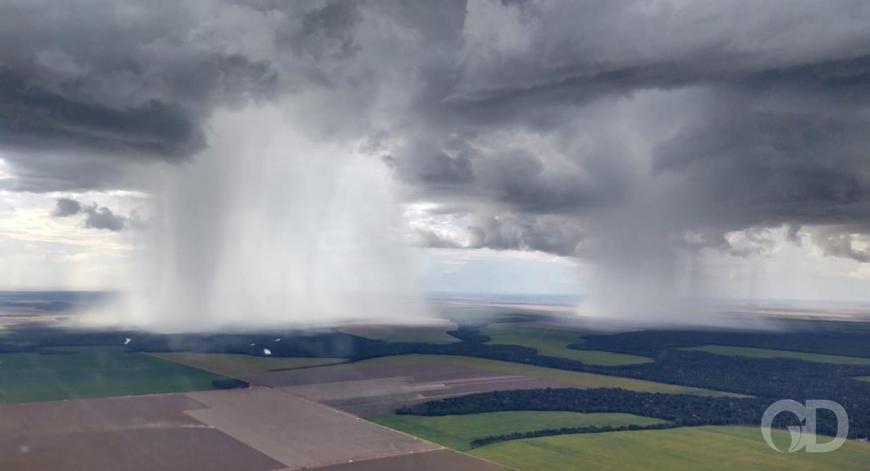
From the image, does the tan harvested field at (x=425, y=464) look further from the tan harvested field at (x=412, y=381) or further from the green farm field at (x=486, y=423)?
the tan harvested field at (x=412, y=381)

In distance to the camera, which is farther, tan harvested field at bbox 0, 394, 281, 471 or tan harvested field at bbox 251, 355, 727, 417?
tan harvested field at bbox 251, 355, 727, 417

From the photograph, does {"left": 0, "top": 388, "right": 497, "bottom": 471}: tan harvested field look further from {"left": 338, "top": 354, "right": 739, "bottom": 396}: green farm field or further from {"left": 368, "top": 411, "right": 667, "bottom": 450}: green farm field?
{"left": 338, "top": 354, "right": 739, "bottom": 396}: green farm field

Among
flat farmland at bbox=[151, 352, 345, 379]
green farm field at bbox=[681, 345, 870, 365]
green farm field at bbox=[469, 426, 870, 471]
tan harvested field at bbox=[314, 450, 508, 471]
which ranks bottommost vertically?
green farm field at bbox=[469, 426, 870, 471]

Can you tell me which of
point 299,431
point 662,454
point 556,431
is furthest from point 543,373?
point 299,431

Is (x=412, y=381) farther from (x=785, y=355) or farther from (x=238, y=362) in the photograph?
(x=785, y=355)

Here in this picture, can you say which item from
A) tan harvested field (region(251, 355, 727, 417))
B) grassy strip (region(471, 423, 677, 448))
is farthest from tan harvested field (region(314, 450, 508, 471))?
tan harvested field (region(251, 355, 727, 417))

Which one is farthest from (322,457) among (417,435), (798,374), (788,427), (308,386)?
(798,374)

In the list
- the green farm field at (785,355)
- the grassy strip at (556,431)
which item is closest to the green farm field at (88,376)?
the grassy strip at (556,431)
